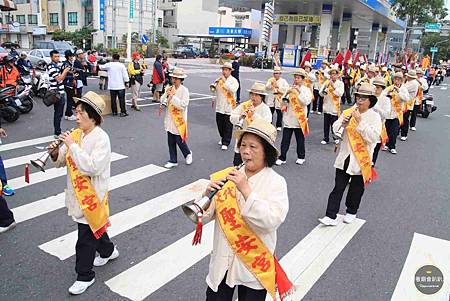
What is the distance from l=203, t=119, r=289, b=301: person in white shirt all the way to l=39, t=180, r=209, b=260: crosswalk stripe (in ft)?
7.50

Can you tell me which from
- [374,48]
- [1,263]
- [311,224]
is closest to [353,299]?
[311,224]

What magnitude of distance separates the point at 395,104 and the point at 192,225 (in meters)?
6.50

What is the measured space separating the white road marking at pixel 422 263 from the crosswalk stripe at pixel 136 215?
3112 mm

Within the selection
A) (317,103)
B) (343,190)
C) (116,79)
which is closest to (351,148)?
(343,190)

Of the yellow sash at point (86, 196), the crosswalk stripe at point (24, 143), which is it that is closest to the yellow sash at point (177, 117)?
the crosswalk stripe at point (24, 143)

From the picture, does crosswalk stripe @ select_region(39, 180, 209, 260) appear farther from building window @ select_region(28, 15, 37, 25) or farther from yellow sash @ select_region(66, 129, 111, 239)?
building window @ select_region(28, 15, 37, 25)

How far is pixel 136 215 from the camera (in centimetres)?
518

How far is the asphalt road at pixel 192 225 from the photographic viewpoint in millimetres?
3697

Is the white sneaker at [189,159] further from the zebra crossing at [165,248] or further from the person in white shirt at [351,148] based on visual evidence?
the person in white shirt at [351,148]

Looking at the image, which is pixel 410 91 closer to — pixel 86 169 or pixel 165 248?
pixel 165 248

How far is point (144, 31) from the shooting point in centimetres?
5644

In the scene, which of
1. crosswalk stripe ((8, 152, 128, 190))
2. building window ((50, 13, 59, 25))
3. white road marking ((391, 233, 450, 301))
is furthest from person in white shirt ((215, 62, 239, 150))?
building window ((50, 13, 59, 25))

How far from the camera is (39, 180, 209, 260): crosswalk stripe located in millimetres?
4230

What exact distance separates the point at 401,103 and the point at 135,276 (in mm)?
7914
